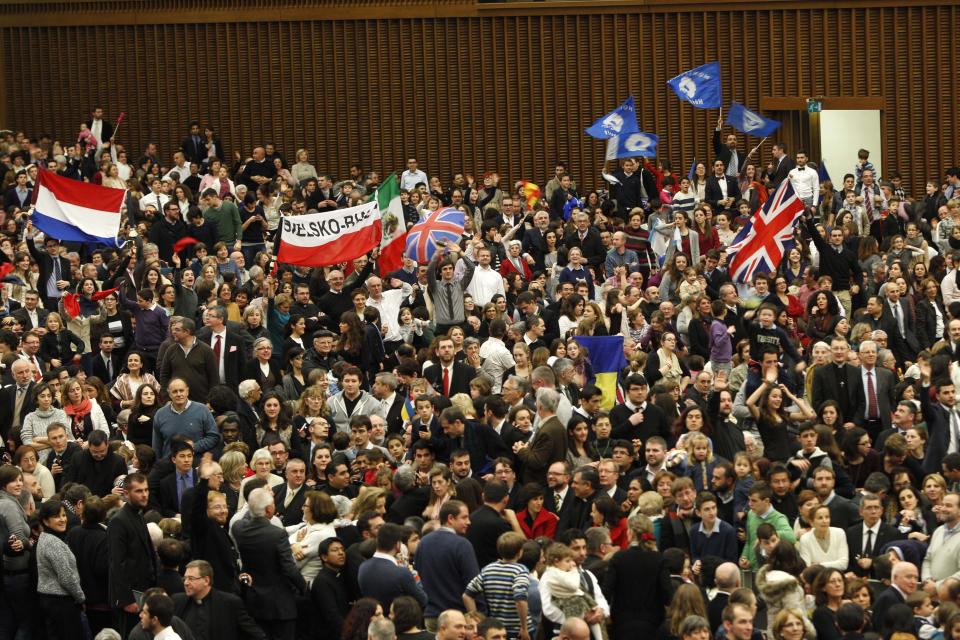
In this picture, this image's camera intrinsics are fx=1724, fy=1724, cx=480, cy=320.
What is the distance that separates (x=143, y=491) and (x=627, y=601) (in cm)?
334

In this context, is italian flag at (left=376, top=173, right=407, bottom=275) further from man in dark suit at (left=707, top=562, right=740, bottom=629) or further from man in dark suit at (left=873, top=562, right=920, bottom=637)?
man in dark suit at (left=873, top=562, right=920, bottom=637)

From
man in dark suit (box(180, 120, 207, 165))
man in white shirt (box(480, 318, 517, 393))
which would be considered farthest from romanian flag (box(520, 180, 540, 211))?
man in white shirt (box(480, 318, 517, 393))

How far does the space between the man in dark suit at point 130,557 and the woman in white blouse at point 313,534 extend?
99 centimetres

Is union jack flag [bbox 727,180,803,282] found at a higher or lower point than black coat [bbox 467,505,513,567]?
higher

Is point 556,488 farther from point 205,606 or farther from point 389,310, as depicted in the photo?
point 389,310

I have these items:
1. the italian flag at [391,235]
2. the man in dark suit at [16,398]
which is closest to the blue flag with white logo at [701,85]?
the italian flag at [391,235]

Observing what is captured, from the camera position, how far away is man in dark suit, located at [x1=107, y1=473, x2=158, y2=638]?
37.5 ft

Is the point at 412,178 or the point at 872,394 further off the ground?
the point at 412,178

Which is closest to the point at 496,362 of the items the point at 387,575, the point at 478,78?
the point at 387,575

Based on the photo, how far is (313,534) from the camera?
1145 centimetres

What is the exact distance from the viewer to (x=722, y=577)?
1045 cm

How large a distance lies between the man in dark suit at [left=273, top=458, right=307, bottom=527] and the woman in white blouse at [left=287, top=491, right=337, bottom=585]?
686 mm

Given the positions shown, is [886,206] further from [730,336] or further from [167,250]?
[167,250]

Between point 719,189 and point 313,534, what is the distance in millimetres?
13171
